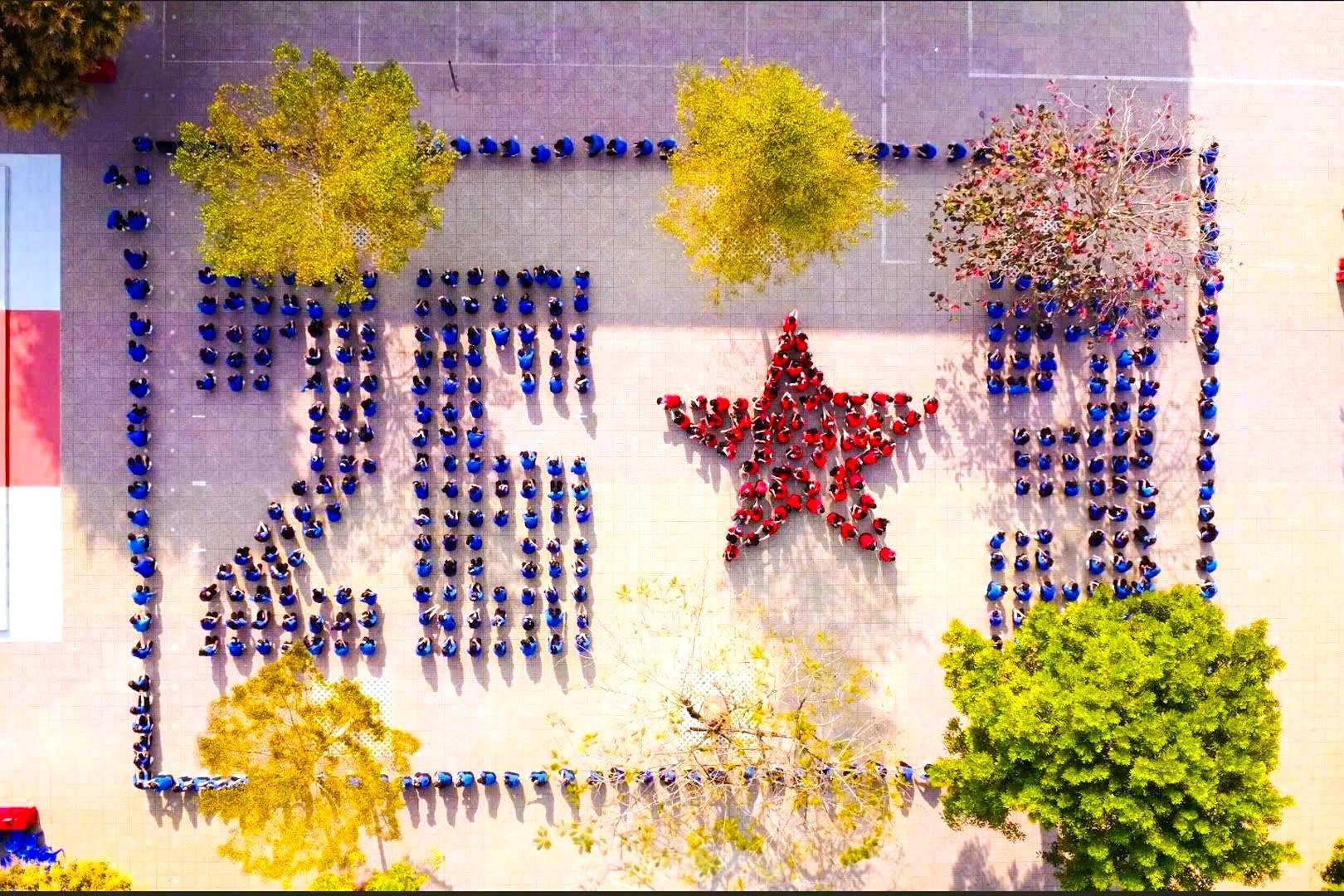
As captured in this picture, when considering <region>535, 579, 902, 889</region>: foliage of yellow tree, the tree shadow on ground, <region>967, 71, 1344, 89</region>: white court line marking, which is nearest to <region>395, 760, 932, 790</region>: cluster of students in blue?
<region>535, 579, 902, 889</region>: foliage of yellow tree

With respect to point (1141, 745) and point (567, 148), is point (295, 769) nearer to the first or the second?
point (567, 148)

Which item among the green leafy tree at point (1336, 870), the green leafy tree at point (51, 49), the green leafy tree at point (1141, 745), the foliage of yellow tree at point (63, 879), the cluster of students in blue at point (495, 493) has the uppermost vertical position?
the green leafy tree at point (51, 49)

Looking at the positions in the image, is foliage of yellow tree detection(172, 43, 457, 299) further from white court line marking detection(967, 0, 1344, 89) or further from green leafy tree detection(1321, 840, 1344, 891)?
green leafy tree detection(1321, 840, 1344, 891)

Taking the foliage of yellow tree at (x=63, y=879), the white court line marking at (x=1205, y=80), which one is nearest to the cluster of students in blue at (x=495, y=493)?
the foliage of yellow tree at (x=63, y=879)

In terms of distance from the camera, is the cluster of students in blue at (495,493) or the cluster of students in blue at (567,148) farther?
the cluster of students in blue at (495,493)

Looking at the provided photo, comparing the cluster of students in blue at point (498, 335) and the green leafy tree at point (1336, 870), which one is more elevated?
the cluster of students in blue at point (498, 335)

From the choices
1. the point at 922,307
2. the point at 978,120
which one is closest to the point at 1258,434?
the point at 922,307

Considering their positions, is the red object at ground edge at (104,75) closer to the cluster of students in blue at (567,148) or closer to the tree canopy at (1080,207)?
the cluster of students in blue at (567,148)
